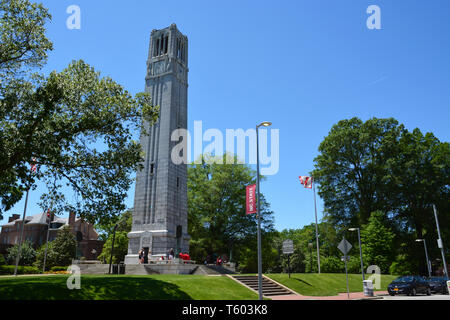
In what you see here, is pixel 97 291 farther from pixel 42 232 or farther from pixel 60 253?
pixel 42 232

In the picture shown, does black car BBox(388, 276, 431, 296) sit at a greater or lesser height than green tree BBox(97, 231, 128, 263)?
lesser

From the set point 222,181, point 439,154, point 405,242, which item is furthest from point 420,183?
point 222,181

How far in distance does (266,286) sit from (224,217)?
970 inches

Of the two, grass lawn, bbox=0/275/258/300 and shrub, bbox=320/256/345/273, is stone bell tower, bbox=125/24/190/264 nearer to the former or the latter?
grass lawn, bbox=0/275/258/300

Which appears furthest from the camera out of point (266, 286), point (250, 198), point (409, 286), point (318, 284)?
point (318, 284)

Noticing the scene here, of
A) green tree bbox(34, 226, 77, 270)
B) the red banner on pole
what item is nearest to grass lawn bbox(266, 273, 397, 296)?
the red banner on pole

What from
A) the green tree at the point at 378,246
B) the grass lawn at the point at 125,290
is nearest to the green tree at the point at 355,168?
the green tree at the point at 378,246

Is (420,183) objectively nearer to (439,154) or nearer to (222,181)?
(439,154)

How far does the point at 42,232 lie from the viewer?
8306 cm

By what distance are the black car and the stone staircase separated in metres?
8.15

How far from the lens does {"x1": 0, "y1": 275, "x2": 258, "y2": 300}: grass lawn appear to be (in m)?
14.5

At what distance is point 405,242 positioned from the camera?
4838cm

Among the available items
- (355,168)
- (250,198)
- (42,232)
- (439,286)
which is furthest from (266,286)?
(42,232)

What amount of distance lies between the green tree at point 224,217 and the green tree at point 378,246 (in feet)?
46.5
